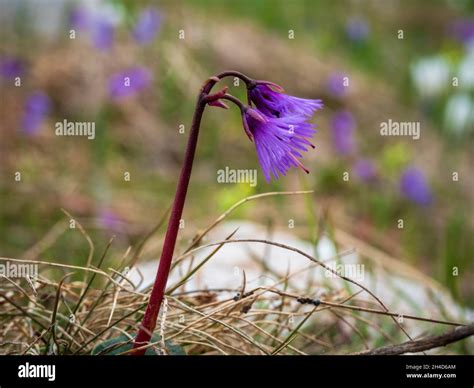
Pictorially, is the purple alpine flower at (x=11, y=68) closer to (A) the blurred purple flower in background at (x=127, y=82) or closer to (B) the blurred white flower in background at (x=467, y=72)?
(A) the blurred purple flower in background at (x=127, y=82)

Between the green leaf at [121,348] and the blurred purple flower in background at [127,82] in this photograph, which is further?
the blurred purple flower in background at [127,82]

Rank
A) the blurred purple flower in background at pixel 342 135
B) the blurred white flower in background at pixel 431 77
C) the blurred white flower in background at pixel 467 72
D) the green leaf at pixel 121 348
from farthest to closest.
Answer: the blurred white flower in background at pixel 431 77 → the blurred white flower in background at pixel 467 72 → the blurred purple flower in background at pixel 342 135 → the green leaf at pixel 121 348

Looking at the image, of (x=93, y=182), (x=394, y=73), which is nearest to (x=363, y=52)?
(x=394, y=73)

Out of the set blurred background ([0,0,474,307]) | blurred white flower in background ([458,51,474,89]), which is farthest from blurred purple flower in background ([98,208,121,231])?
blurred white flower in background ([458,51,474,89])

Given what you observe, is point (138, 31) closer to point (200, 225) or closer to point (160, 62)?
point (160, 62)

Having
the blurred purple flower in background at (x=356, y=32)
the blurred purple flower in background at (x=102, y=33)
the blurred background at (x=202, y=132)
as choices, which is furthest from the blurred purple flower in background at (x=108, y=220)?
the blurred purple flower in background at (x=356, y=32)

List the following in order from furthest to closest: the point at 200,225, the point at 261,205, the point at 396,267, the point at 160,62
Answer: the point at 160,62, the point at 261,205, the point at 200,225, the point at 396,267

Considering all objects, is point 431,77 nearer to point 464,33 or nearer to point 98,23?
point 464,33

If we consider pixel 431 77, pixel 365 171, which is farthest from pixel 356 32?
pixel 365 171
